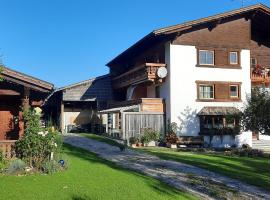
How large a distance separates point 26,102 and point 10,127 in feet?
13.6

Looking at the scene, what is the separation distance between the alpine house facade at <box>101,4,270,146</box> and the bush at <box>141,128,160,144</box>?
2.02 ft

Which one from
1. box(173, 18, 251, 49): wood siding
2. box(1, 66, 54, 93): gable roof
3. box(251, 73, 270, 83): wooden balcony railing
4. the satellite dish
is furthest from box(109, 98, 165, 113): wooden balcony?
box(1, 66, 54, 93): gable roof

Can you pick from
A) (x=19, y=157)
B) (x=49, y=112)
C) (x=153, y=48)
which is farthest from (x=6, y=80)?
(x=49, y=112)

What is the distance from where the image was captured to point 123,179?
14.3 metres

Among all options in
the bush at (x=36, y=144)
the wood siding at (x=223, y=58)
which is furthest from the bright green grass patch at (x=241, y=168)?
the wood siding at (x=223, y=58)

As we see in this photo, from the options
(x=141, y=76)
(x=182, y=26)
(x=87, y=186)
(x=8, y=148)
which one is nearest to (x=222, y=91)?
(x=182, y=26)

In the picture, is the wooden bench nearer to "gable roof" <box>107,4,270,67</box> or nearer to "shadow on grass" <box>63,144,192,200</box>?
"gable roof" <box>107,4,270,67</box>

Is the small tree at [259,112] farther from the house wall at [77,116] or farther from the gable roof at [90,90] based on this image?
the house wall at [77,116]

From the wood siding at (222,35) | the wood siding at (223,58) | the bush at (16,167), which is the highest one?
the wood siding at (222,35)

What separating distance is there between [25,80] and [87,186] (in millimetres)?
7151

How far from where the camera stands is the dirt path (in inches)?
543

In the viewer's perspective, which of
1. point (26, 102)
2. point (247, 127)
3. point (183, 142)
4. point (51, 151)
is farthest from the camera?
point (183, 142)

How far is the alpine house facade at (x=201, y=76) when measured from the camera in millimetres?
31625

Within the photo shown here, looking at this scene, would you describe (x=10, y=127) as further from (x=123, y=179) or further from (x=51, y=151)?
(x=123, y=179)
